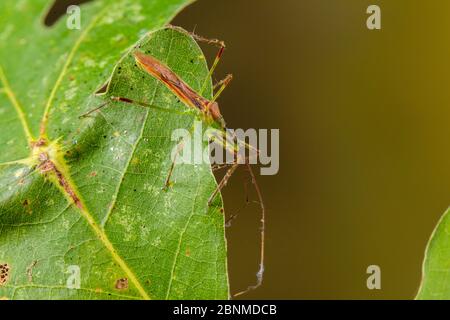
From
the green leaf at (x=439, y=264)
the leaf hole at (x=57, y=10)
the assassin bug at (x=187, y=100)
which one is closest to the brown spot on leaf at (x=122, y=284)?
the assassin bug at (x=187, y=100)

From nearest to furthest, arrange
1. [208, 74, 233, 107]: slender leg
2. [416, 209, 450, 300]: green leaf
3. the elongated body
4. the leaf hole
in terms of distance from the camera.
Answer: [416, 209, 450, 300]: green leaf, the elongated body, [208, 74, 233, 107]: slender leg, the leaf hole

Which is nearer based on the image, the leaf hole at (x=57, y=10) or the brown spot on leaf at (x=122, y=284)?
the brown spot on leaf at (x=122, y=284)

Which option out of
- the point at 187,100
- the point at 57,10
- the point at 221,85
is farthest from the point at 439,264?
the point at 57,10

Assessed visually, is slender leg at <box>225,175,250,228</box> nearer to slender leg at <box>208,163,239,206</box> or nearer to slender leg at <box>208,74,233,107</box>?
slender leg at <box>208,163,239,206</box>

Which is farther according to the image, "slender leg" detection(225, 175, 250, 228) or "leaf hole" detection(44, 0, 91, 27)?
"leaf hole" detection(44, 0, 91, 27)

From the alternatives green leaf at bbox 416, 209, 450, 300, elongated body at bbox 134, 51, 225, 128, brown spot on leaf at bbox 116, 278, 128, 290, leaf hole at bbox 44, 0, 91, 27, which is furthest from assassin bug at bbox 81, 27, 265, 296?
leaf hole at bbox 44, 0, 91, 27

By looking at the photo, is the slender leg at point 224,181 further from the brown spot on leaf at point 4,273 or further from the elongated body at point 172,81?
the brown spot on leaf at point 4,273

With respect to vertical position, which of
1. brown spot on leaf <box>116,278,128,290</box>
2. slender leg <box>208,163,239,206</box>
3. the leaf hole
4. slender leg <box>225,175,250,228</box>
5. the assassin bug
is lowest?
brown spot on leaf <box>116,278,128,290</box>

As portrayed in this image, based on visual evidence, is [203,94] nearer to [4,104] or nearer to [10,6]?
[4,104]
